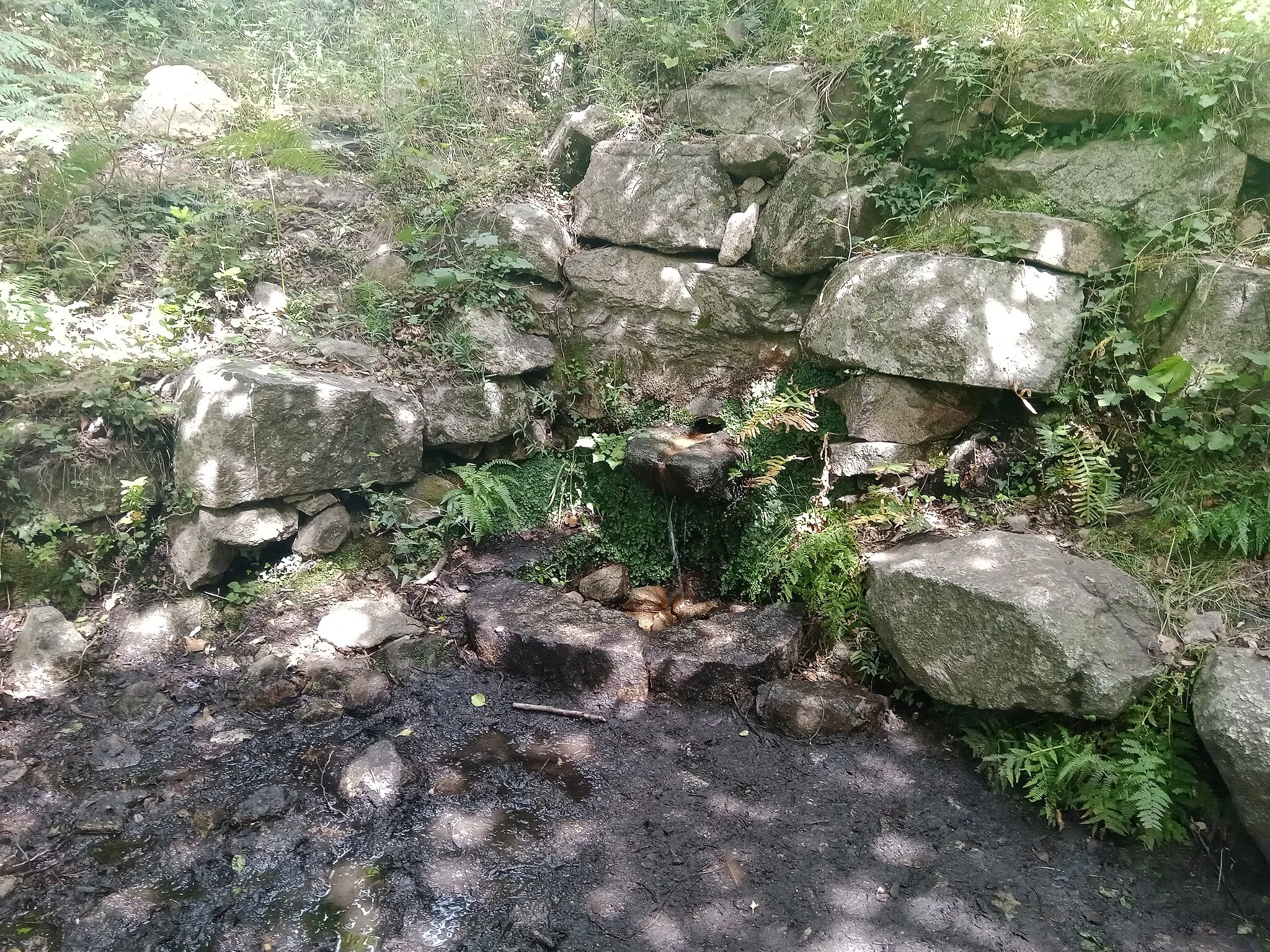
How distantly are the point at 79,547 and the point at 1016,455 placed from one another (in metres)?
6.75

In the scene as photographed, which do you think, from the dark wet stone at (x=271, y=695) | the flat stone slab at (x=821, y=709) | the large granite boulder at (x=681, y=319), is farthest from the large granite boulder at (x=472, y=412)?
the flat stone slab at (x=821, y=709)

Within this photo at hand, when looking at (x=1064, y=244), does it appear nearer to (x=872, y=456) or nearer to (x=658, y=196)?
(x=872, y=456)

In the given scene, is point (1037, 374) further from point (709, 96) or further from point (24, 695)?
point (24, 695)

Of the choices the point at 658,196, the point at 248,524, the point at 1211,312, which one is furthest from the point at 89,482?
the point at 1211,312

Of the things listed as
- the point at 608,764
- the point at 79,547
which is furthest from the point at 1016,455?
the point at 79,547

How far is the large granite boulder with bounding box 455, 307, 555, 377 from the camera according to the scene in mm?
6262

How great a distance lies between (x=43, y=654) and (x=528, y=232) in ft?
16.5

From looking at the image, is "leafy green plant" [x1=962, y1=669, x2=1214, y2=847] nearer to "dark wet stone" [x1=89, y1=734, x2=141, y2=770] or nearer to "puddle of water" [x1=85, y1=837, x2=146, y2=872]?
"puddle of water" [x1=85, y1=837, x2=146, y2=872]

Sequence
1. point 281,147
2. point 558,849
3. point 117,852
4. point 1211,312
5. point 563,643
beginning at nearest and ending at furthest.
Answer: point 117,852 → point 558,849 → point 1211,312 → point 563,643 → point 281,147

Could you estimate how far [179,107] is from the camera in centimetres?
762

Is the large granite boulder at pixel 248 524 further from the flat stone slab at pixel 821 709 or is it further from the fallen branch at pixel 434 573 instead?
the flat stone slab at pixel 821 709

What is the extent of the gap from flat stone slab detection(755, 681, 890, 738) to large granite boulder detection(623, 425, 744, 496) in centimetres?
167

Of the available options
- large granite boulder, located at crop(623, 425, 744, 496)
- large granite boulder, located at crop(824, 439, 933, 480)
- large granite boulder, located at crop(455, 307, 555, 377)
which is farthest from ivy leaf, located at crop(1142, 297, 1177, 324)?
large granite boulder, located at crop(455, 307, 555, 377)

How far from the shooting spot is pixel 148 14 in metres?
8.60
